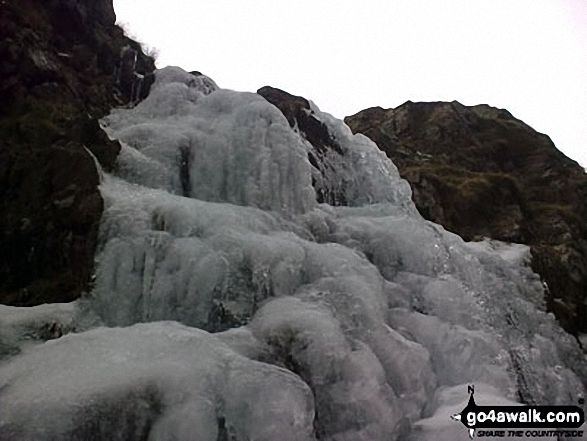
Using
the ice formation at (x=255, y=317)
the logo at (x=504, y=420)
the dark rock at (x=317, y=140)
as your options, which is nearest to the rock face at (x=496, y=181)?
the ice formation at (x=255, y=317)

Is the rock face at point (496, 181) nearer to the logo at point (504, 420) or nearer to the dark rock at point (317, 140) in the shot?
the dark rock at point (317, 140)

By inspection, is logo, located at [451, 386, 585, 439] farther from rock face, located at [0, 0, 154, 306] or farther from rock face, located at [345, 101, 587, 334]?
rock face, located at [345, 101, 587, 334]

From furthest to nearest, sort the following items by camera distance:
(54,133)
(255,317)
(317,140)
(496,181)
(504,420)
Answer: (496,181), (317,140), (54,133), (255,317), (504,420)

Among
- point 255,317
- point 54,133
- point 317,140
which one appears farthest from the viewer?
point 317,140

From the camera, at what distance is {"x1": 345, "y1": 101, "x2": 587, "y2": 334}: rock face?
18922mm

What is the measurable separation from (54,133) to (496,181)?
1654 centimetres

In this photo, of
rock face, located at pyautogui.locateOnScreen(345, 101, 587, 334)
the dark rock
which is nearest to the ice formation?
the dark rock

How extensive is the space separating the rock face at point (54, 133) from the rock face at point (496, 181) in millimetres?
10637

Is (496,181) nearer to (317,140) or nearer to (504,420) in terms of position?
(317,140)

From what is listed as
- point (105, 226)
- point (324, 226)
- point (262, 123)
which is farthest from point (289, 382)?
point (262, 123)

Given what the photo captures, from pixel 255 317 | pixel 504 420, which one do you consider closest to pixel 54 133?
pixel 255 317

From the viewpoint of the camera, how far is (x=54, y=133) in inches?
478

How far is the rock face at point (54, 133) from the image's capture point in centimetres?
1036

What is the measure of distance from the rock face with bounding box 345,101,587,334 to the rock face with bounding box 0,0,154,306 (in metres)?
10.6
